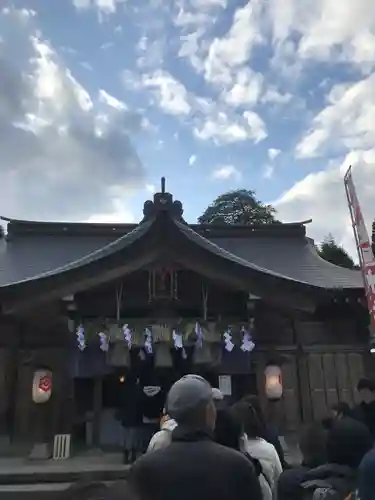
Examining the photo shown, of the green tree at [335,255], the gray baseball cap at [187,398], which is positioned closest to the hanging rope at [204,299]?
the gray baseball cap at [187,398]

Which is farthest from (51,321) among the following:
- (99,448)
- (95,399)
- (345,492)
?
(345,492)

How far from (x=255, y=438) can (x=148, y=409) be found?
23.3ft

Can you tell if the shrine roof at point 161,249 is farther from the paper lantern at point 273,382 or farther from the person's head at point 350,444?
the person's head at point 350,444

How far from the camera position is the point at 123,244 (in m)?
11.5

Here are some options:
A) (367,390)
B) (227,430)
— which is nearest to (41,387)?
(367,390)

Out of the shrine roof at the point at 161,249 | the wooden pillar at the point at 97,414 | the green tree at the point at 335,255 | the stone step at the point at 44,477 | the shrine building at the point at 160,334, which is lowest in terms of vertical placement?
the stone step at the point at 44,477

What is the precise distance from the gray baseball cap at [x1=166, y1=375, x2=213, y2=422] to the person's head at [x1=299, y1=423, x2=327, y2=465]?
138 cm

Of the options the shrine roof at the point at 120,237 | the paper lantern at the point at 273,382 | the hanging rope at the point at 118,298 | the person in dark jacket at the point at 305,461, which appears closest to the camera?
the person in dark jacket at the point at 305,461

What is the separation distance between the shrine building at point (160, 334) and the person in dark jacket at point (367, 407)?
5.22 m

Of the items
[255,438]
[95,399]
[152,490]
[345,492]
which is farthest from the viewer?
[95,399]

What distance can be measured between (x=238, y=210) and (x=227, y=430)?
3723cm

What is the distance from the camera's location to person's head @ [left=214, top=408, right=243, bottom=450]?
316 centimetres

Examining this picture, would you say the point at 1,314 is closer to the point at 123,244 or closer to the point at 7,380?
the point at 7,380

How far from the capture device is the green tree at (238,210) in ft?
127
